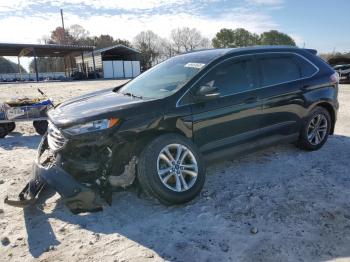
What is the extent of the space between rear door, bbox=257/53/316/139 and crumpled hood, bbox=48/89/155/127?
1.91m

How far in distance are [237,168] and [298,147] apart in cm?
138

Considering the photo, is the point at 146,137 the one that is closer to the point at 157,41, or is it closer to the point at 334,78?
the point at 334,78

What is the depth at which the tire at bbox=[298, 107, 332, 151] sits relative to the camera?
5.50 meters

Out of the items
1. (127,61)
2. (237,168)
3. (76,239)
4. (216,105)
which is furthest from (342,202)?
(127,61)

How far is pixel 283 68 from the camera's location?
5246 millimetres

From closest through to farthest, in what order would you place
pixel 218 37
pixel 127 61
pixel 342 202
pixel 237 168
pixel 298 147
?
pixel 342 202
pixel 237 168
pixel 298 147
pixel 127 61
pixel 218 37

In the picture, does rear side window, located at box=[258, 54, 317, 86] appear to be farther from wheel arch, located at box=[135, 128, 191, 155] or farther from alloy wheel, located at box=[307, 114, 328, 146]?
wheel arch, located at box=[135, 128, 191, 155]

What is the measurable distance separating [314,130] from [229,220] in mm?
2880

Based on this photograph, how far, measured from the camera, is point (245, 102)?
4.63 m

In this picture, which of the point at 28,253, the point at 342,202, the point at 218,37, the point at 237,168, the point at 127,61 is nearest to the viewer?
the point at 28,253

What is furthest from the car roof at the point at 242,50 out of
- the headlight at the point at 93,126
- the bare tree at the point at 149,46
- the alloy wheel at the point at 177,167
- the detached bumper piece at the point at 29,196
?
the bare tree at the point at 149,46

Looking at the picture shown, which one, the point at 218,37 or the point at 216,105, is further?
the point at 218,37

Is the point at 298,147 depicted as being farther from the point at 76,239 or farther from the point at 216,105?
the point at 76,239

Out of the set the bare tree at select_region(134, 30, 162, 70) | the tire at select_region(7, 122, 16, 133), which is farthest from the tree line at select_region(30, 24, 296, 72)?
the tire at select_region(7, 122, 16, 133)
